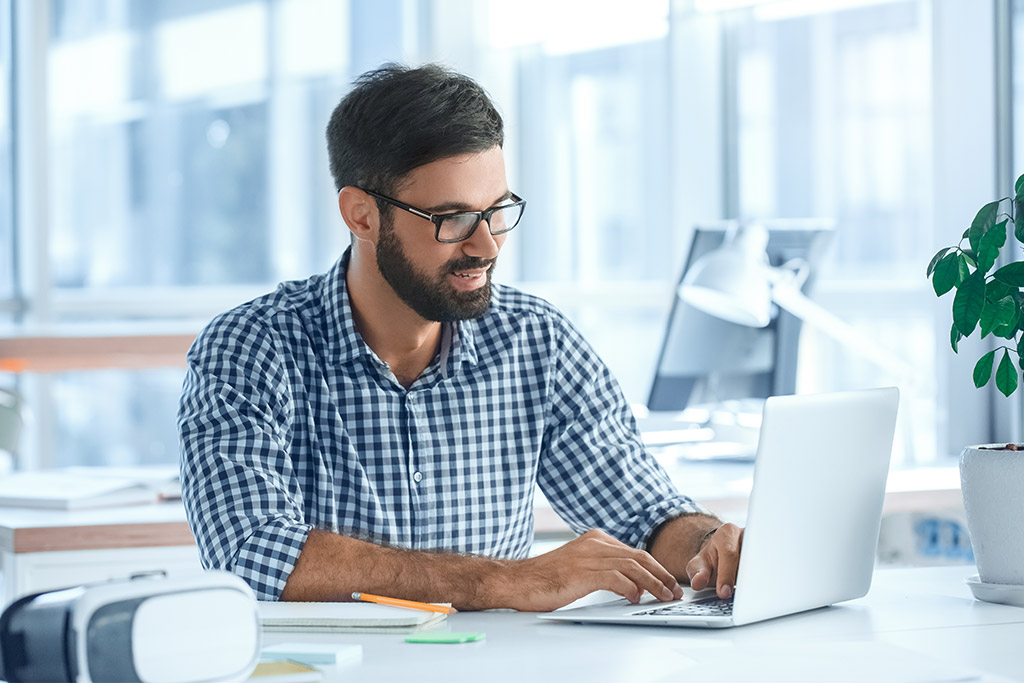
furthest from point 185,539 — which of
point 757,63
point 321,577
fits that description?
point 757,63

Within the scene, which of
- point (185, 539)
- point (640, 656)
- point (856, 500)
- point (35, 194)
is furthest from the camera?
point (35, 194)

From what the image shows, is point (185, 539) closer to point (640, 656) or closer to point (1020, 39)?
point (640, 656)

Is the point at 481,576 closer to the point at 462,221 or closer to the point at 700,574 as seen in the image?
the point at 700,574

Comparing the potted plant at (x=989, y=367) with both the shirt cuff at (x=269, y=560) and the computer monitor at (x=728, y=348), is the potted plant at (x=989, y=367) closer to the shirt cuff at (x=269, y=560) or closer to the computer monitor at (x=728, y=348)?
the shirt cuff at (x=269, y=560)

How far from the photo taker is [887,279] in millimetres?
3664

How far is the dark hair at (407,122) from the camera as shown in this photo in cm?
166

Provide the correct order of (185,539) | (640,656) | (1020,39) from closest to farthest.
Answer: (640,656) < (185,539) < (1020,39)

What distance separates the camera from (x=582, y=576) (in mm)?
1346

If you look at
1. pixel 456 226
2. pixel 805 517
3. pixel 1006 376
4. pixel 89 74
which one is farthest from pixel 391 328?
pixel 89 74

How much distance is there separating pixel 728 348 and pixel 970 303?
1307 millimetres

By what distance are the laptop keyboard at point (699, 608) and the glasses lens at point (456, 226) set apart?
572 mm

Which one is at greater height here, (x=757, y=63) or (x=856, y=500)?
(x=757, y=63)

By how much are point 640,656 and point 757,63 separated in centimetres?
331

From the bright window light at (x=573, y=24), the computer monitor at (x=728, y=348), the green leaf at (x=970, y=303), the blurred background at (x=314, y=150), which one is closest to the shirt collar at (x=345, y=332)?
the green leaf at (x=970, y=303)
